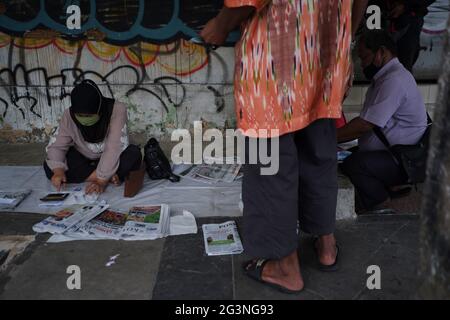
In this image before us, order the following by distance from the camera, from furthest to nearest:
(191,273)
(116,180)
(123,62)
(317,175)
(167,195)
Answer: (123,62), (116,180), (167,195), (191,273), (317,175)

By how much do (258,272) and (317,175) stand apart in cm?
49

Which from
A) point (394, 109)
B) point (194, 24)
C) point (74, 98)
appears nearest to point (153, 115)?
point (194, 24)

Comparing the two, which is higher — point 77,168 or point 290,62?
point 290,62

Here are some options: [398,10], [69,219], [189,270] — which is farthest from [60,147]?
[398,10]

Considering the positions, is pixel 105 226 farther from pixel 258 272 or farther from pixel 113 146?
pixel 258 272

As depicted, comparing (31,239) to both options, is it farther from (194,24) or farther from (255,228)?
(194,24)

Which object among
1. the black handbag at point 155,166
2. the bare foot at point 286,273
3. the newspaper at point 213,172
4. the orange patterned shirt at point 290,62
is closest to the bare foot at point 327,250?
the bare foot at point 286,273

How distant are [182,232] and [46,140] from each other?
2.68m

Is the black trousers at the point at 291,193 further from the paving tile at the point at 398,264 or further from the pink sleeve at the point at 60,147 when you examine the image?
the pink sleeve at the point at 60,147

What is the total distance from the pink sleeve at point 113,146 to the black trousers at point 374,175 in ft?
5.08

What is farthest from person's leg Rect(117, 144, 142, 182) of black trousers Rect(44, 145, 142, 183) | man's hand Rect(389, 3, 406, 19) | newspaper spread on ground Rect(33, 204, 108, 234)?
man's hand Rect(389, 3, 406, 19)

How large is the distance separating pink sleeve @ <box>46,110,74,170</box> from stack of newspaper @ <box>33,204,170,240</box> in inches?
20.5

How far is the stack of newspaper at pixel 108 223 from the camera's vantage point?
2.40 meters

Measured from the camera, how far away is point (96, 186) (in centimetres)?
299
